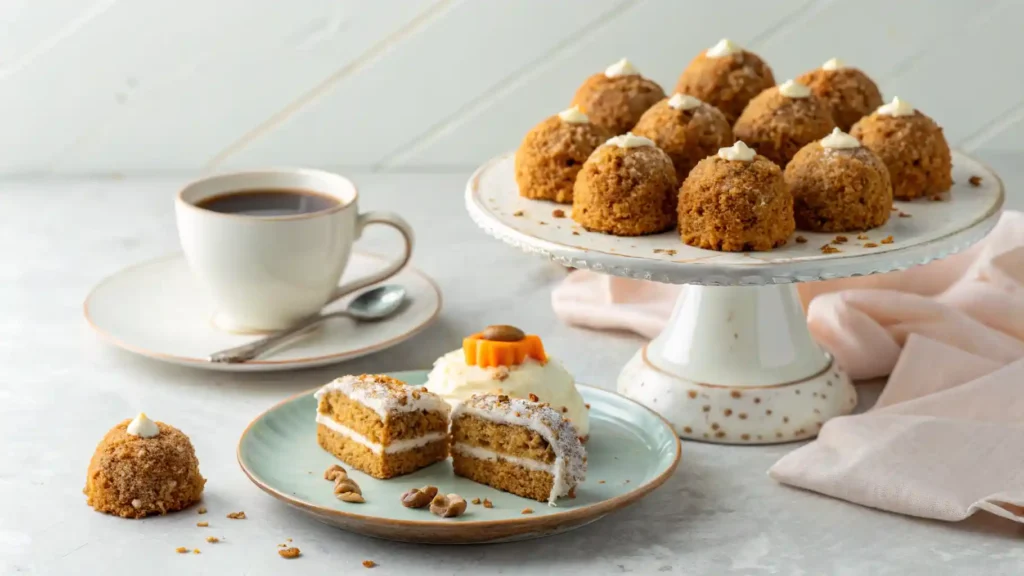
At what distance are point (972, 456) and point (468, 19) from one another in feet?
5.60

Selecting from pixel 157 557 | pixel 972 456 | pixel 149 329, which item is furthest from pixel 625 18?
pixel 157 557

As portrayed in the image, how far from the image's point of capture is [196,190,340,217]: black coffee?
6.02 feet

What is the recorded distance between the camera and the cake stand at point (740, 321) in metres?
1.46

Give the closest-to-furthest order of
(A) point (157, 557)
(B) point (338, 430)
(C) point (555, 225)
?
1. (A) point (157, 557)
2. (B) point (338, 430)
3. (C) point (555, 225)

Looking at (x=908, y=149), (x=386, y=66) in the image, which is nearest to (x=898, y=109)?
(x=908, y=149)

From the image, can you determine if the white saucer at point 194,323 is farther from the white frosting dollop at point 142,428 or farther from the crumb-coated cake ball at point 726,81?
Answer: the crumb-coated cake ball at point 726,81

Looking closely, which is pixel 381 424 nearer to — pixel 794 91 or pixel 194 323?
pixel 194 323

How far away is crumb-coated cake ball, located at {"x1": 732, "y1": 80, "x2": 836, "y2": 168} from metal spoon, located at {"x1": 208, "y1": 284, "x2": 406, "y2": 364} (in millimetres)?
552

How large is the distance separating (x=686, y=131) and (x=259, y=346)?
62 centimetres

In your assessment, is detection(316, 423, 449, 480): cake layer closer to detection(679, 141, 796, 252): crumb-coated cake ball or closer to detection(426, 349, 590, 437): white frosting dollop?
detection(426, 349, 590, 437): white frosting dollop

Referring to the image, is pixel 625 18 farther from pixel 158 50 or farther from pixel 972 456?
pixel 972 456

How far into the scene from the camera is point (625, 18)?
2.81 m

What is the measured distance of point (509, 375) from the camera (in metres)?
1.47

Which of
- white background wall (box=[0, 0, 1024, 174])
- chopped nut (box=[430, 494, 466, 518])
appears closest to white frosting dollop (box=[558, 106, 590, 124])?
chopped nut (box=[430, 494, 466, 518])
